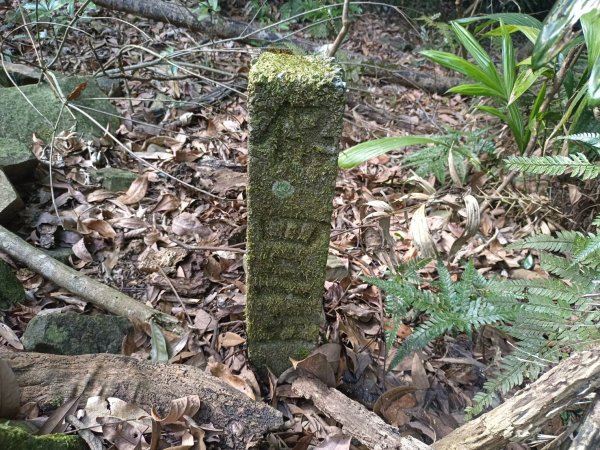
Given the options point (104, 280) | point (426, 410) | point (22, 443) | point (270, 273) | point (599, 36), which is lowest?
point (426, 410)

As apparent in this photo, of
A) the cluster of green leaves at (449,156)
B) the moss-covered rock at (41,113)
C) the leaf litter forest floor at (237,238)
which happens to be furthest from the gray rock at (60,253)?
the cluster of green leaves at (449,156)

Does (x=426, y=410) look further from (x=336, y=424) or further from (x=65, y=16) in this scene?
(x=65, y=16)

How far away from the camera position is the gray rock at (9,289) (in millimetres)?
2096

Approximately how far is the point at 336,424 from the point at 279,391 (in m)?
0.26

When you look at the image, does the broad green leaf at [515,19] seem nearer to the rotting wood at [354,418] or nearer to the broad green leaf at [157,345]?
the rotting wood at [354,418]

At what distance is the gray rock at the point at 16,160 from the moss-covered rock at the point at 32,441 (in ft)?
5.48

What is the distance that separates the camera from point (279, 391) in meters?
1.99

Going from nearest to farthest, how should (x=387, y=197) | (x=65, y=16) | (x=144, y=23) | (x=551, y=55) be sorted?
(x=551, y=55) < (x=387, y=197) < (x=65, y=16) < (x=144, y=23)

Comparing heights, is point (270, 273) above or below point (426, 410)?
Answer: above

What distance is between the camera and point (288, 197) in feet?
5.47

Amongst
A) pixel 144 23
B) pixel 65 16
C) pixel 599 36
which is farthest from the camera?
pixel 144 23

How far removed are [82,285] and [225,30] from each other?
3390 millimetres

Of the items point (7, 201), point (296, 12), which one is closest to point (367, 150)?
point (7, 201)

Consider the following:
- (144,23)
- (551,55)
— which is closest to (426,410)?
(551,55)
